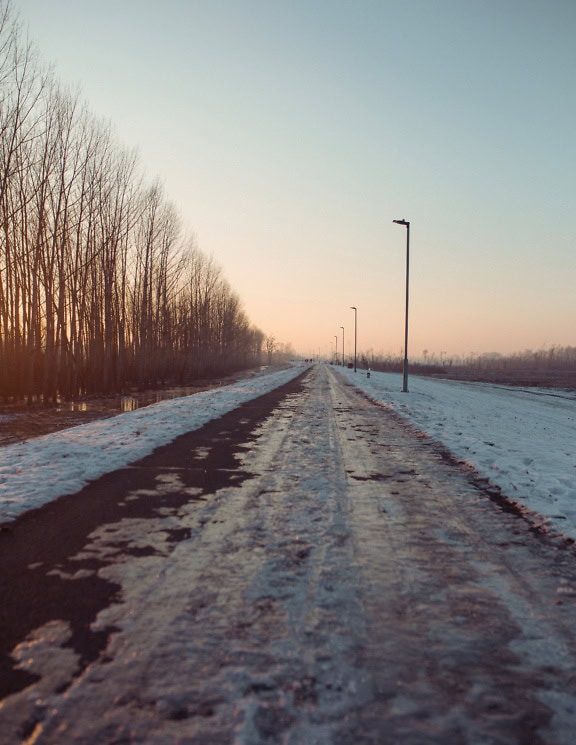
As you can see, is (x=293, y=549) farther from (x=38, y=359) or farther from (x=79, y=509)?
(x=38, y=359)

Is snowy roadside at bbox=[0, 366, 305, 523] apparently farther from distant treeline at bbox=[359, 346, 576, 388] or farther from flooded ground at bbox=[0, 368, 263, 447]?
distant treeline at bbox=[359, 346, 576, 388]

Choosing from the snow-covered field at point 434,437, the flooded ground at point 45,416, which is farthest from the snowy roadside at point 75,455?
the flooded ground at point 45,416

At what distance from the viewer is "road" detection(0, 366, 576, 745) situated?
6.63 feet

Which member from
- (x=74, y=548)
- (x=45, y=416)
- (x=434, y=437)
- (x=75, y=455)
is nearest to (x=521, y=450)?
(x=434, y=437)

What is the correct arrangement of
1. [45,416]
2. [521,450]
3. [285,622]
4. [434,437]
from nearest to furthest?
[285,622]
[521,450]
[434,437]
[45,416]

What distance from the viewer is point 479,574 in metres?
3.55

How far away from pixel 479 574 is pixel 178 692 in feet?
7.85

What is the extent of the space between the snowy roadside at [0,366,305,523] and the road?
19.7 inches

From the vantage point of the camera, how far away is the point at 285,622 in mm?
2785

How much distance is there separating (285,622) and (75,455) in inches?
245

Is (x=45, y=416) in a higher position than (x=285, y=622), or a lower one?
lower

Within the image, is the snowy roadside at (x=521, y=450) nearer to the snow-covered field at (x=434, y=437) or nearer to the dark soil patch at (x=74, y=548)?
the snow-covered field at (x=434, y=437)

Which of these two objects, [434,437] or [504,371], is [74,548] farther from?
[504,371]

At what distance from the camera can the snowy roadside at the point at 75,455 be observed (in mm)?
5715
